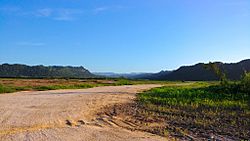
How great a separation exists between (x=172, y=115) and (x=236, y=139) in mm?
4347

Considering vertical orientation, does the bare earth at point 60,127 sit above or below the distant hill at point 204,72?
below

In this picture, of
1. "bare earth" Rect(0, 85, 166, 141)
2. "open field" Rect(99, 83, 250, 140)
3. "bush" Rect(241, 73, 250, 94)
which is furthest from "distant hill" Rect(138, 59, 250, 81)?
"bare earth" Rect(0, 85, 166, 141)

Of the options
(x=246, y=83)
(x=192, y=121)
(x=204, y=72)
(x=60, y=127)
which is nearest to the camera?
(x=60, y=127)

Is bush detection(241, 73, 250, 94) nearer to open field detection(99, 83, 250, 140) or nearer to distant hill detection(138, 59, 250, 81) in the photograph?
open field detection(99, 83, 250, 140)

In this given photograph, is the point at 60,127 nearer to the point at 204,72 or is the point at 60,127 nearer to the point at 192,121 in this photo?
the point at 192,121

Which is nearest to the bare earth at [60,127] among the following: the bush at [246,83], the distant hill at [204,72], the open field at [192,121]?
the open field at [192,121]

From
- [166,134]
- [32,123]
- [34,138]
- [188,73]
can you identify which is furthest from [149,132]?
[188,73]

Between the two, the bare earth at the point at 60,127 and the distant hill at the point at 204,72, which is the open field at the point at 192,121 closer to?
the bare earth at the point at 60,127

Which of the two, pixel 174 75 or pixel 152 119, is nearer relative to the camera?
pixel 152 119

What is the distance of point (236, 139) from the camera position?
29.9 ft

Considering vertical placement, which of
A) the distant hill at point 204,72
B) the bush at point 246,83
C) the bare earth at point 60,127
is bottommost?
the bare earth at point 60,127

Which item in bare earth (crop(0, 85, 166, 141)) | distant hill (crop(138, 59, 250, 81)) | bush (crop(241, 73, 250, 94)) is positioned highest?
distant hill (crop(138, 59, 250, 81))

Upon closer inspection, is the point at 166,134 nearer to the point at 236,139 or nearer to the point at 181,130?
the point at 181,130

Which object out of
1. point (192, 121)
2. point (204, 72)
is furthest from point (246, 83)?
point (204, 72)
